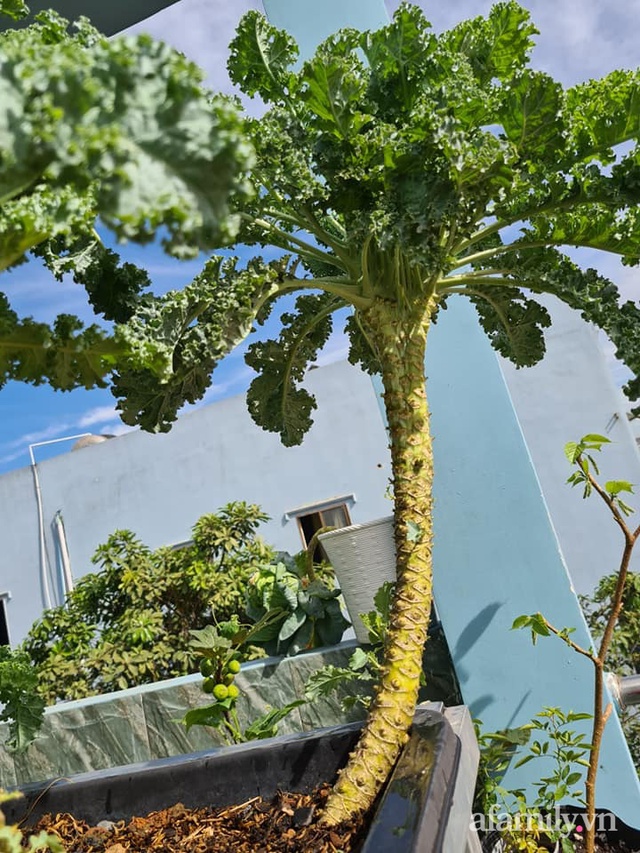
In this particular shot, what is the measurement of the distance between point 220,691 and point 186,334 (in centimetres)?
94

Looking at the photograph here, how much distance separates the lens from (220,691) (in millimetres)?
1868

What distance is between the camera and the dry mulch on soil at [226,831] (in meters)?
1.26

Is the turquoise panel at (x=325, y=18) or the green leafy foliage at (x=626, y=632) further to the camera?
the green leafy foliage at (x=626, y=632)

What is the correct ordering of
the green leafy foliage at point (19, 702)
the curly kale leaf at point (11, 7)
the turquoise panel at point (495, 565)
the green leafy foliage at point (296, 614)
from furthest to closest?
the green leafy foliage at point (296, 614)
the turquoise panel at point (495, 565)
the green leafy foliage at point (19, 702)
the curly kale leaf at point (11, 7)

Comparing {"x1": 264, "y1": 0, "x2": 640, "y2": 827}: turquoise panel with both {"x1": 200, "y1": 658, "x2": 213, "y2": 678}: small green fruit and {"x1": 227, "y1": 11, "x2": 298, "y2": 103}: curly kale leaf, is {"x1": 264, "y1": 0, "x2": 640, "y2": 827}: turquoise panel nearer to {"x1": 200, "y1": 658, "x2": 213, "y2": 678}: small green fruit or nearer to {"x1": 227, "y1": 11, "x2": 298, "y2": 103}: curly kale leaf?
{"x1": 200, "y1": 658, "x2": 213, "y2": 678}: small green fruit

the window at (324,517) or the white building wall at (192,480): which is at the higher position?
the white building wall at (192,480)

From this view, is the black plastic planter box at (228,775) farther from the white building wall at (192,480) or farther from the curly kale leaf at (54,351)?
the white building wall at (192,480)

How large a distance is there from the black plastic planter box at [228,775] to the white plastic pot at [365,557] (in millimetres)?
599

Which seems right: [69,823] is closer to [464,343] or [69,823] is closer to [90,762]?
[90,762]

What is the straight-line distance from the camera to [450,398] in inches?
96.3

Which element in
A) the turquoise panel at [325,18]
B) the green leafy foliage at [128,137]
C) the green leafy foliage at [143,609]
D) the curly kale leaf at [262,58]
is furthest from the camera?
the green leafy foliage at [143,609]

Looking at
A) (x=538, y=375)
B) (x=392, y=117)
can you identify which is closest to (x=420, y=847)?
(x=392, y=117)

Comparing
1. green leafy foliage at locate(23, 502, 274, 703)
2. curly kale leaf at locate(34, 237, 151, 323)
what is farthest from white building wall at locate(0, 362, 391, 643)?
curly kale leaf at locate(34, 237, 151, 323)

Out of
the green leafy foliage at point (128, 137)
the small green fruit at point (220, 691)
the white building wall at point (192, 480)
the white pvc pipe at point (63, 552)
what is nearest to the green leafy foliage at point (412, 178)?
the green leafy foliage at point (128, 137)
